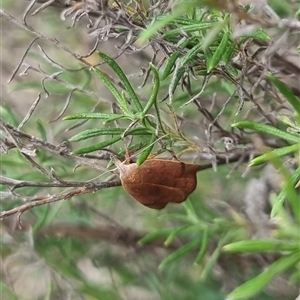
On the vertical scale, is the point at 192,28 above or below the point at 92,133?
above

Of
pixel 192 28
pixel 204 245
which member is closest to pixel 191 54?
pixel 192 28

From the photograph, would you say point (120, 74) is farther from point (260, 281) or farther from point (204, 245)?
point (204, 245)

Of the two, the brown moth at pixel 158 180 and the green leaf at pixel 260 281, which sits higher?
the green leaf at pixel 260 281

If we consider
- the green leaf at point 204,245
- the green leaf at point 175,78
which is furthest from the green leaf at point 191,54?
the green leaf at point 204,245

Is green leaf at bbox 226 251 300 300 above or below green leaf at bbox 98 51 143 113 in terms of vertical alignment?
below

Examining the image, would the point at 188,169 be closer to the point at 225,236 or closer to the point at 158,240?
the point at 225,236

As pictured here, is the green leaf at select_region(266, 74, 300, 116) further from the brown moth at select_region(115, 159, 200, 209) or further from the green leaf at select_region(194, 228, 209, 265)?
the green leaf at select_region(194, 228, 209, 265)

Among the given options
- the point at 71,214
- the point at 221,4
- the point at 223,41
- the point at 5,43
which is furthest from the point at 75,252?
the point at 221,4

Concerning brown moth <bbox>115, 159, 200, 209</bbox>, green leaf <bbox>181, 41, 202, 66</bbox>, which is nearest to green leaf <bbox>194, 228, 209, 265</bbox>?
brown moth <bbox>115, 159, 200, 209</bbox>

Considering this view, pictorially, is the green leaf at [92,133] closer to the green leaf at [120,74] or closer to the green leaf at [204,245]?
the green leaf at [120,74]
